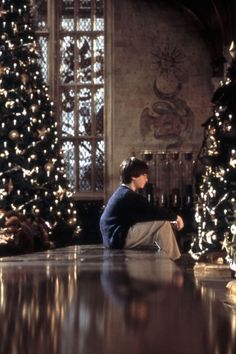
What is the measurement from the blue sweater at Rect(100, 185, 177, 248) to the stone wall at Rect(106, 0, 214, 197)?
9.38m

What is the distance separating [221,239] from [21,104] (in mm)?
3707

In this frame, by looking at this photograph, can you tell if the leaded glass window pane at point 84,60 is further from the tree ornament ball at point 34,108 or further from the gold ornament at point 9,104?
the gold ornament at point 9,104

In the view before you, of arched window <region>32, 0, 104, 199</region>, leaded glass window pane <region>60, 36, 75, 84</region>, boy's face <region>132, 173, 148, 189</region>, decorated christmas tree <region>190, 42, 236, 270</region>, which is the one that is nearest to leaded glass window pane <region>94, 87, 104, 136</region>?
arched window <region>32, 0, 104, 199</region>

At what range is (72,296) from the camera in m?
1.81

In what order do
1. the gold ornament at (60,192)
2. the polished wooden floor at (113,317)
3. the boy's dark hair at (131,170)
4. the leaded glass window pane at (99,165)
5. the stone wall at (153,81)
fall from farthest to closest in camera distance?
the leaded glass window pane at (99,165) < the stone wall at (153,81) < the gold ornament at (60,192) < the boy's dark hair at (131,170) < the polished wooden floor at (113,317)

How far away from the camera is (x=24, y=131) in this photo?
485 inches

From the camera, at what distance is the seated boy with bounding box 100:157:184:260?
20.0 feet

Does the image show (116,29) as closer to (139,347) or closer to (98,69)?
A: (98,69)

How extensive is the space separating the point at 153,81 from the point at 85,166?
1907 mm

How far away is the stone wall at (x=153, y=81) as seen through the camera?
15906 mm

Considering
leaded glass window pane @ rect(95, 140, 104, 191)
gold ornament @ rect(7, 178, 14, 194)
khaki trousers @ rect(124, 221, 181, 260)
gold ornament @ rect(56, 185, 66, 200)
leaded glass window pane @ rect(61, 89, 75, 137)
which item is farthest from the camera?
leaded glass window pane @ rect(61, 89, 75, 137)

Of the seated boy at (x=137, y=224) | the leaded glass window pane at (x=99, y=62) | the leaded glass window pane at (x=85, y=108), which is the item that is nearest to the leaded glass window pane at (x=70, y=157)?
the leaded glass window pane at (x=85, y=108)

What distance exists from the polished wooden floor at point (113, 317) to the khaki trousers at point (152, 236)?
12.2ft

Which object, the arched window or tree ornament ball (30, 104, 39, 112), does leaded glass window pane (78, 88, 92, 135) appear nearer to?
the arched window
